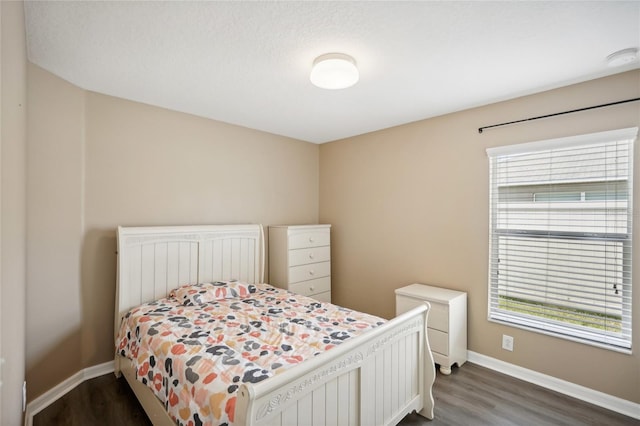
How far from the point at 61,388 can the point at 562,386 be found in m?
3.84

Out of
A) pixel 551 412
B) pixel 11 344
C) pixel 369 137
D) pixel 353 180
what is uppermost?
pixel 369 137

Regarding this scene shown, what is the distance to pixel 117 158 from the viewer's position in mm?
2660

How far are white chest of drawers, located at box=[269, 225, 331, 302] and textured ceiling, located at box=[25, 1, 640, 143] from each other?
1545 mm

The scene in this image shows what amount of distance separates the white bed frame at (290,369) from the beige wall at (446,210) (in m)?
1.09

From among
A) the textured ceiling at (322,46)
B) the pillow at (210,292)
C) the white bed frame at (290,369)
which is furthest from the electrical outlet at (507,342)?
the pillow at (210,292)

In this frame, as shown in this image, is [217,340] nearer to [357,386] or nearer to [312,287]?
[357,386]

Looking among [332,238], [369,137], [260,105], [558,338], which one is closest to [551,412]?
[558,338]

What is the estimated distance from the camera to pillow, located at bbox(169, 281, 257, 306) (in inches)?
104

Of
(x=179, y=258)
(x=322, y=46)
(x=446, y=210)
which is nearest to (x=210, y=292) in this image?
(x=179, y=258)

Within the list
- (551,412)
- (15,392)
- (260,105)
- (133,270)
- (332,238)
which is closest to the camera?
(15,392)

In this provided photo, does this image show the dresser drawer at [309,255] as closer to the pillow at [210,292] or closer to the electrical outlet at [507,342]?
the pillow at [210,292]

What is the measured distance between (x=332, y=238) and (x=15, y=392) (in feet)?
10.6

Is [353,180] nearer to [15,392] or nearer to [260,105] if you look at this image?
[260,105]

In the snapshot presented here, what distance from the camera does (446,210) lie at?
3080 millimetres
